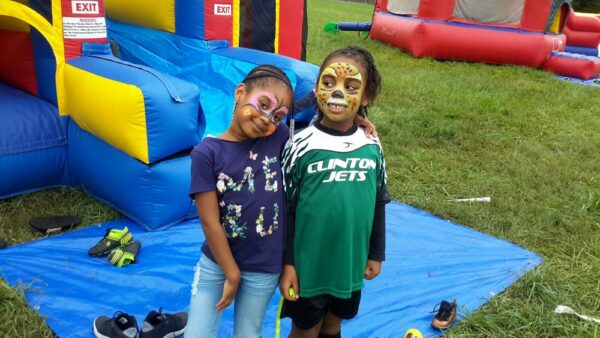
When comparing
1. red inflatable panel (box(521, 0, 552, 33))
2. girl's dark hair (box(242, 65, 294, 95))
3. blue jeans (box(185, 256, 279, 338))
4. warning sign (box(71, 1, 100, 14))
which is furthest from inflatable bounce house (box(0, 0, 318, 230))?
red inflatable panel (box(521, 0, 552, 33))

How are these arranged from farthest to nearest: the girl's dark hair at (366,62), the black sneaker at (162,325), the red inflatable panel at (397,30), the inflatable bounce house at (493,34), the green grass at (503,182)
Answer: the red inflatable panel at (397,30) < the inflatable bounce house at (493,34) < the green grass at (503,182) < the black sneaker at (162,325) < the girl's dark hair at (366,62)

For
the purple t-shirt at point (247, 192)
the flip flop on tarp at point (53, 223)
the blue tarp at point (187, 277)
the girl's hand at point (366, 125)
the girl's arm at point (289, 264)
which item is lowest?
the blue tarp at point (187, 277)

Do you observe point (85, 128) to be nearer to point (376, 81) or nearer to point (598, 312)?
point (376, 81)

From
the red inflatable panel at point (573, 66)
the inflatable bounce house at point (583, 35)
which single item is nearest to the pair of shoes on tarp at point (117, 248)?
the red inflatable panel at point (573, 66)

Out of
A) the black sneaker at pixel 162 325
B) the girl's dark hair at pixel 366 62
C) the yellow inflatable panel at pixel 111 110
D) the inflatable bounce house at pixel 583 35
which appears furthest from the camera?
the inflatable bounce house at pixel 583 35

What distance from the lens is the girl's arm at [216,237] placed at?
65.2 inches

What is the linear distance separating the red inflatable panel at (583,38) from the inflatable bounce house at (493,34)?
224 cm

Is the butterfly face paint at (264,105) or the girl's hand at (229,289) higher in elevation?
the butterfly face paint at (264,105)

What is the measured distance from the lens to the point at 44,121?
3.71m

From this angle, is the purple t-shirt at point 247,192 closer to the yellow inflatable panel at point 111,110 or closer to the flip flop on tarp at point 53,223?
the yellow inflatable panel at point 111,110

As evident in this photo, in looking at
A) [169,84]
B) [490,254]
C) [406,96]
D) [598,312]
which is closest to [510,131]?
[406,96]

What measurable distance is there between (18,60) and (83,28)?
789mm

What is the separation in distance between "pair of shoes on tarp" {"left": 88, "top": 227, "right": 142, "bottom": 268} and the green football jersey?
1.55 metres

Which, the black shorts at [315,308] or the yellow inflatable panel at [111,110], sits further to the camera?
the yellow inflatable panel at [111,110]
